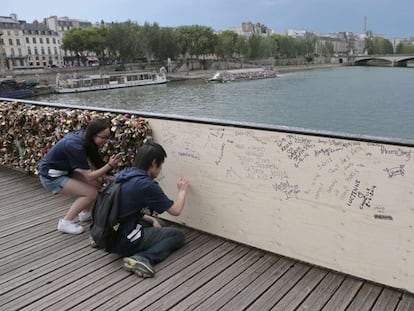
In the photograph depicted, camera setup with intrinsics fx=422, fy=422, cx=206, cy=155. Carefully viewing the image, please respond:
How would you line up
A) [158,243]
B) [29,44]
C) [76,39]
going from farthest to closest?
[29,44] → [76,39] → [158,243]

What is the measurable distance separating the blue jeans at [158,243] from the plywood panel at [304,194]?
44 centimetres

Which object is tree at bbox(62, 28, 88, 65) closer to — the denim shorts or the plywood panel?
the denim shorts

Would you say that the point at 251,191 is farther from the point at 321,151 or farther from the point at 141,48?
the point at 141,48

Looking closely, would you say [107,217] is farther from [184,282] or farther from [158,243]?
[184,282]

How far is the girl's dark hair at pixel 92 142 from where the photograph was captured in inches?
157

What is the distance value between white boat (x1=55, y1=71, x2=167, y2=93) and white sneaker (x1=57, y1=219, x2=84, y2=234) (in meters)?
63.1

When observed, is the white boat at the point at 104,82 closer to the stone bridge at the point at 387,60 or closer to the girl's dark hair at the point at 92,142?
the stone bridge at the point at 387,60

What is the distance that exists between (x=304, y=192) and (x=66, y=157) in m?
2.37

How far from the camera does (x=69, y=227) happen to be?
14.2 feet

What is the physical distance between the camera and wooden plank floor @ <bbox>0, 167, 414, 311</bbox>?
299 cm

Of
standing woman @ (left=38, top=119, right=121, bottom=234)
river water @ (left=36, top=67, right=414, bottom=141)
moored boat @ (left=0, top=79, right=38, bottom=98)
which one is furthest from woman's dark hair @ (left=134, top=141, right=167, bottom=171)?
moored boat @ (left=0, top=79, right=38, bottom=98)

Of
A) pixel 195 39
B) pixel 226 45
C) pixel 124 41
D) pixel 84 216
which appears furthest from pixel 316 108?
pixel 226 45

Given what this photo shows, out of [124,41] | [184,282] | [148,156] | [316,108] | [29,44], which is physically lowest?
[316,108]

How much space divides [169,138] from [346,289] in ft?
7.15
